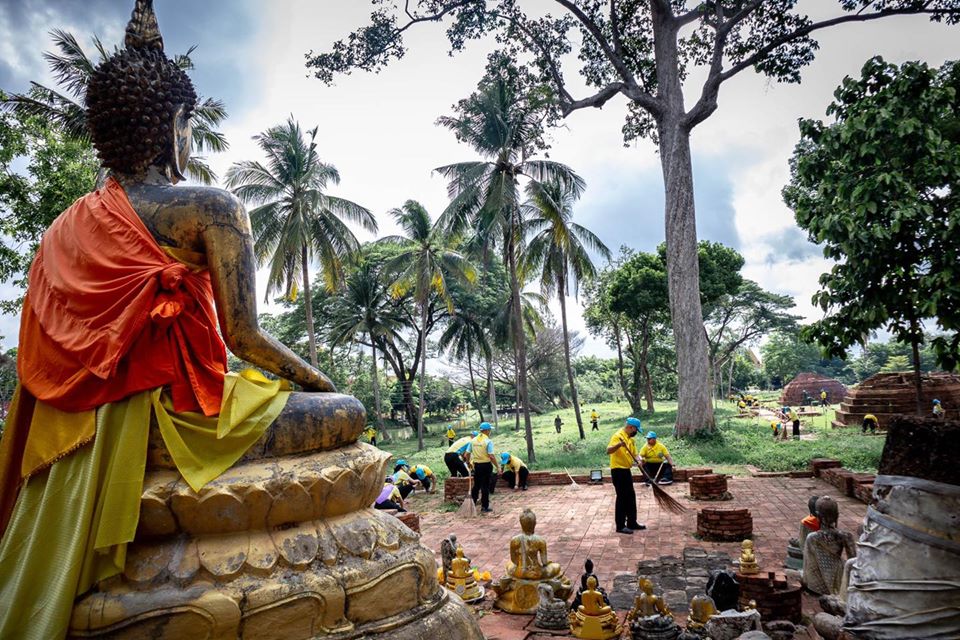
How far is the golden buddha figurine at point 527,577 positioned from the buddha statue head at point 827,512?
2.04m

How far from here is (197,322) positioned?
8.27 feet

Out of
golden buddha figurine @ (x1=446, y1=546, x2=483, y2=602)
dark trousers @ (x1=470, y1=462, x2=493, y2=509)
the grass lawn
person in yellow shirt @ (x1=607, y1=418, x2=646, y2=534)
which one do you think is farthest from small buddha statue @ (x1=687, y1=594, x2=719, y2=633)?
the grass lawn

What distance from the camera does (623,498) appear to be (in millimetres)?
8328

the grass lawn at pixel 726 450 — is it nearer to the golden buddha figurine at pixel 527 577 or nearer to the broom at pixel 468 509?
the broom at pixel 468 509

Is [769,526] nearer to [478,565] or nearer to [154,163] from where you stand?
[478,565]

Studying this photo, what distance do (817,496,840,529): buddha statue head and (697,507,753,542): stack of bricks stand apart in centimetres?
252

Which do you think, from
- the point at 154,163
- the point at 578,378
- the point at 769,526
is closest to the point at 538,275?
the point at 769,526

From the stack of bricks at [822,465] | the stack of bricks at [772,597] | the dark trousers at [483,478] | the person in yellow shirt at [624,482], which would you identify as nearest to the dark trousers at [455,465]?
the dark trousers at [483,478]

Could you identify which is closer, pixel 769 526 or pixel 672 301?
pixel 769 526

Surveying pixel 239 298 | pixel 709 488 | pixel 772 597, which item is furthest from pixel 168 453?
pixel 709 488

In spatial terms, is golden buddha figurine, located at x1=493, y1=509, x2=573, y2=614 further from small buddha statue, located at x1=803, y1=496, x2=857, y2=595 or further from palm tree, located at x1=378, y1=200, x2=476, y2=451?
palm tree, located at x1=378, y1=200, x2=476, y2=451

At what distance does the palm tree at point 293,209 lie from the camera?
63.8 ft

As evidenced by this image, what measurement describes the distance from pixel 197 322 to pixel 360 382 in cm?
2976

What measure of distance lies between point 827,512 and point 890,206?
4.42 meters
